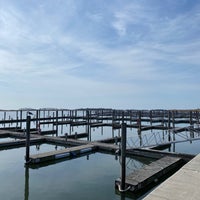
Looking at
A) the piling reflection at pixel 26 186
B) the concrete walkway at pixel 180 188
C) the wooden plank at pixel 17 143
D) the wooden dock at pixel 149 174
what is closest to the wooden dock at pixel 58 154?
the piling reflection at pixel 26 186

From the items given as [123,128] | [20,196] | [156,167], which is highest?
[123,128]

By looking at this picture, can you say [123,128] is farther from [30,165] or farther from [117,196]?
[30,165]

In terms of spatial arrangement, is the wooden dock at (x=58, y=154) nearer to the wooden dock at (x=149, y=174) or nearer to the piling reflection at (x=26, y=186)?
the piling reflection at (x=26, y=186)

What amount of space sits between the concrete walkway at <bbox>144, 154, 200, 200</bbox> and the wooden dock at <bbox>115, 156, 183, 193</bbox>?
6.26 ft

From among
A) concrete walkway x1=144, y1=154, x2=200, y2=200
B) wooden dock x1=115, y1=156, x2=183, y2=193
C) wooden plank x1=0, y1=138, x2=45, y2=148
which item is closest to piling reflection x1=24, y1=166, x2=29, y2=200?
wooden dock x1=115, y1=156, x2=183, y2=193

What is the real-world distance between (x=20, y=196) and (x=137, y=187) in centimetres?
532

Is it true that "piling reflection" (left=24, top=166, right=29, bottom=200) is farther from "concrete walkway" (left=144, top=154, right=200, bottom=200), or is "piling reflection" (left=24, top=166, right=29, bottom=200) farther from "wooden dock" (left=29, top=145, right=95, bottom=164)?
"concrete walkway" (left=144, top=154, right=200, bottom=200)

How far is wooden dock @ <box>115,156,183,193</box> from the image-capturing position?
11.1 meters

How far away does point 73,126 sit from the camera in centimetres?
4588

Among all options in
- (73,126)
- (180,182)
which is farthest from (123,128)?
(73,126)

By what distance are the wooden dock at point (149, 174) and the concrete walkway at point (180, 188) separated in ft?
6.26

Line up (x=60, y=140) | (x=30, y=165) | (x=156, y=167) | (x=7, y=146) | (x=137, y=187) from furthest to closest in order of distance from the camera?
(x=60, y=140)
(x=7, y=146)
(x=30, y=165)
(x=156, y=167)
(x=137, y=187)

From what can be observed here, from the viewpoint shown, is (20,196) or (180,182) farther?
(20,196)

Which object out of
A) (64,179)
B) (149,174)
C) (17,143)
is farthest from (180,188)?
(17,143)
